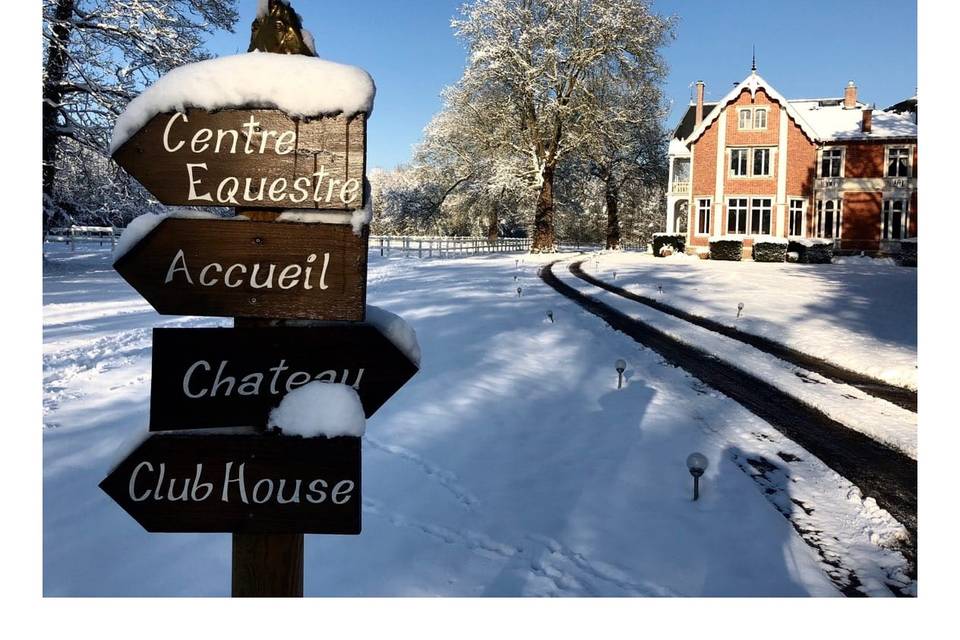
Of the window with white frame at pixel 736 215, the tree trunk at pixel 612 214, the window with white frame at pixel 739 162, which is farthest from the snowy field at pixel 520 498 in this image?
the tree trunk at pixel 612 214

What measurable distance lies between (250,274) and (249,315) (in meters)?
0.13

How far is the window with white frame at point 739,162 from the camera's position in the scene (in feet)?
97.7

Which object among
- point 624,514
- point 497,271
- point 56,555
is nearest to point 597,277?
point 497,271

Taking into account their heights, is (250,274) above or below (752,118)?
below

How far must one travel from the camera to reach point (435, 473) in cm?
464

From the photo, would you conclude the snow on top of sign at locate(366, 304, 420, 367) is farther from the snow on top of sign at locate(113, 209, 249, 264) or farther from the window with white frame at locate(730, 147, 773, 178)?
the window with white frame at locate(730, 147, 773, 178)

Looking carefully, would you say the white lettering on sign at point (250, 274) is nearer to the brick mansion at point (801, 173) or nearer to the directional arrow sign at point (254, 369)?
the directional arrow sign at point (254, 369)

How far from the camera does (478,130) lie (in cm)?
2944

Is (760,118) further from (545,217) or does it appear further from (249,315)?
(249,315)

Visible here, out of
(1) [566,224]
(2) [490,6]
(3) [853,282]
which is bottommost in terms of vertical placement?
(3) [853,282]

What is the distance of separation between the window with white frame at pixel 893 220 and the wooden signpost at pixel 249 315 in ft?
112

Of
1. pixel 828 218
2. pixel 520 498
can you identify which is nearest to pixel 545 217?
pixel 828 218

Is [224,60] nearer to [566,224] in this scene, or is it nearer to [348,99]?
[348,99]
